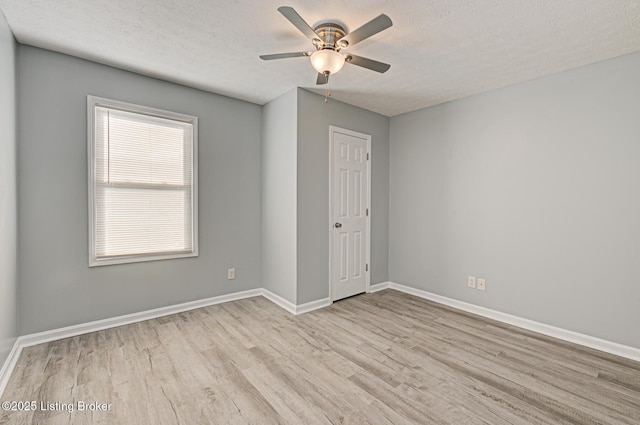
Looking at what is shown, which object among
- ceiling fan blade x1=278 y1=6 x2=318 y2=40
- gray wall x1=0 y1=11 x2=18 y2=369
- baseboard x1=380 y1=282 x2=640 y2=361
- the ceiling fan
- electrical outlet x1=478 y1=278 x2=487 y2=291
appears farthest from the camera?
electrical outlet x1=478 y1=278 x2=487 y2=291

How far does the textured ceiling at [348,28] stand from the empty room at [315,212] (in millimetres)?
20

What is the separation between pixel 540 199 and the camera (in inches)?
114

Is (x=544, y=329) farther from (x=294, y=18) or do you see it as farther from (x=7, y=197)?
(x=7, y=197)

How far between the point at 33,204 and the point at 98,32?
153 centimetres

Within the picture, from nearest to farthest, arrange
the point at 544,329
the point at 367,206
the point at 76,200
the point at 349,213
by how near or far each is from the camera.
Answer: the point at 76,200, the point at 544,329, the point at 349,213, the point at 367,206

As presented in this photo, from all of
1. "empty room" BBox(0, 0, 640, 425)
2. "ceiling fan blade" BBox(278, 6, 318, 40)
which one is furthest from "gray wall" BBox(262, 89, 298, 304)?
"ceiling fan blade" BBox(278, 6, 318, 40)

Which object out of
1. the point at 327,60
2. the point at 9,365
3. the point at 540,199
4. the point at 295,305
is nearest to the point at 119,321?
the point at 9,365

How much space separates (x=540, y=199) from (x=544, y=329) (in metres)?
1.27

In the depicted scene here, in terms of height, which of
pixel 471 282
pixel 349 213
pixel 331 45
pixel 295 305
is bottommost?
pixel 295 305

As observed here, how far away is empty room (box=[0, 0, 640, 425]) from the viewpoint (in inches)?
76.3

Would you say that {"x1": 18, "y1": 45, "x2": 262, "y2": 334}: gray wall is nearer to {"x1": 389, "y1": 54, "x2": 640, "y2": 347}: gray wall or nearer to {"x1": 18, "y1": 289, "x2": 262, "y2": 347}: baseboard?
{"x1": 18, "y1": 289, "x2": 262, "y2": 347}: baseboard

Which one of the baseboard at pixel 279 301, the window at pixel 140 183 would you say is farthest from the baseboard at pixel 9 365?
the baseboard at pixel 279 301

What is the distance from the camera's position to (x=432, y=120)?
3787 millimetres

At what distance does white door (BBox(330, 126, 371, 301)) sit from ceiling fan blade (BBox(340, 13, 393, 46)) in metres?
1.65
